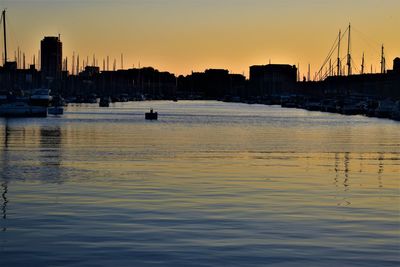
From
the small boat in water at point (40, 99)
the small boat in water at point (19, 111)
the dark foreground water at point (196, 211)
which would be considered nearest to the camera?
the dark foreground water at point (196, 211)

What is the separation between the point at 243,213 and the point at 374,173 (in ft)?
60.9

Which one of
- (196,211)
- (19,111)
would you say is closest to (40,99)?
(19,111)

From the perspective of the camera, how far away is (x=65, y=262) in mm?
19891

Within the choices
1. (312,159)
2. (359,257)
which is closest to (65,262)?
(359,257)

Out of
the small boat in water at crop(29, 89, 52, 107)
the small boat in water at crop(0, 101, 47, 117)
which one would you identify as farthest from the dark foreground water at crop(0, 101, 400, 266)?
the small boat in water at crop(29, 89, 52, 107)

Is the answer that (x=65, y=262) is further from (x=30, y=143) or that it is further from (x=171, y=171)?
(x=30, y=143)

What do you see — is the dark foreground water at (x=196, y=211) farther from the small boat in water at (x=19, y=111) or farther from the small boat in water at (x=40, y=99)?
the small boat in water at (x=40, y=99)

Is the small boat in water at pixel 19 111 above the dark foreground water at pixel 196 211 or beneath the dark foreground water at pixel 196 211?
above

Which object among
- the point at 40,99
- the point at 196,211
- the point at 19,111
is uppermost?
the point at 40,99

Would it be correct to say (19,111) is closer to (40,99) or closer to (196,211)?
(40,99)

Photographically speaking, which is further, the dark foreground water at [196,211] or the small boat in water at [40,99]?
the small boat in water at [40,99]

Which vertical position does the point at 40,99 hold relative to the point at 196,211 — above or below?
above

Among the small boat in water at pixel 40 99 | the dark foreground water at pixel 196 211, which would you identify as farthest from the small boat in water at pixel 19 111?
the dark foreground water at pixel 196 211

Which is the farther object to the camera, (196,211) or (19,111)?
(19,111)
